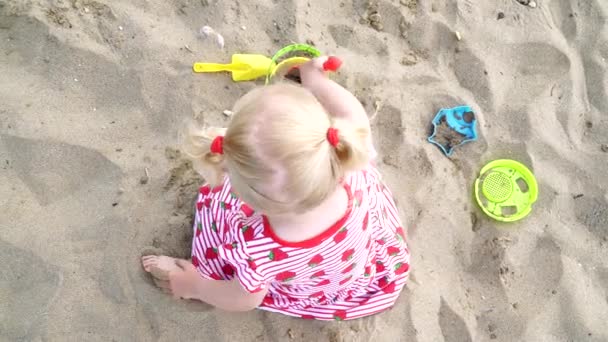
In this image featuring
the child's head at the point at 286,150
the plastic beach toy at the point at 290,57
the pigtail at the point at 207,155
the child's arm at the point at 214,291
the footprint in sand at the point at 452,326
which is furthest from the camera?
the plastic beach toy at the point at 290,57

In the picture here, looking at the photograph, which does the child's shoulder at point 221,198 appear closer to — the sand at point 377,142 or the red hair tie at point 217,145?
the sand at point 377,142

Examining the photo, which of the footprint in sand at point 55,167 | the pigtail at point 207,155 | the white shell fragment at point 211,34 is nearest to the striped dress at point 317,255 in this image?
the pigtail at point 207,155

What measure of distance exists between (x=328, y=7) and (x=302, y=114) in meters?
0.96

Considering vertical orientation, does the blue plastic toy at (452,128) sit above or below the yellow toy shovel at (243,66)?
below

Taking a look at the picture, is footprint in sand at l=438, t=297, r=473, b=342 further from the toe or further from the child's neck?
the toe

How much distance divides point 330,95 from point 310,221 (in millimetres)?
470

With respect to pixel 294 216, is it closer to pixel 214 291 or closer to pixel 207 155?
pixel 207 155

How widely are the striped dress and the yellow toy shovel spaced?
0.41 metres

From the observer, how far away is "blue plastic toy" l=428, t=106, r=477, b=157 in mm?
1717

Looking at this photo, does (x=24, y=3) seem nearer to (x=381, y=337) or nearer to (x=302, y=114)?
(x=302, y=114)

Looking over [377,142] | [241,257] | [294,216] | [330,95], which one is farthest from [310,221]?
[377,142]

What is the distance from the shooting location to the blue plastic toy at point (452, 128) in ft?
5.63

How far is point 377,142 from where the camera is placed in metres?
1.70

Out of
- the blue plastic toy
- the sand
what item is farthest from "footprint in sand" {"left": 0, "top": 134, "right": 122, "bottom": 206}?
the blue plastic toy
